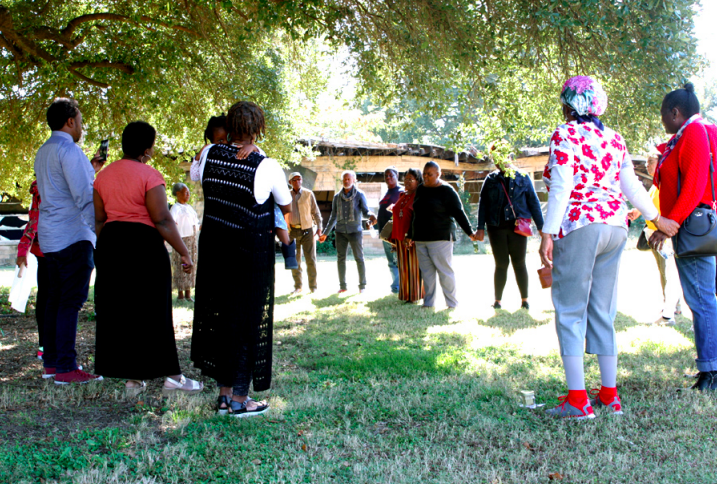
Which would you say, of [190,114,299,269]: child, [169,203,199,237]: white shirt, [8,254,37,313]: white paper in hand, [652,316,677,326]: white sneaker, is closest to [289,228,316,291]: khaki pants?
[169,203,199,237]: white shirt

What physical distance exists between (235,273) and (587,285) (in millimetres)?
2195

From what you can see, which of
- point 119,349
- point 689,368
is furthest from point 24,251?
point 689,368

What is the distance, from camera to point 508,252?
799 centimetres

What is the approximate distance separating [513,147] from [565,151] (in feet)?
11.7

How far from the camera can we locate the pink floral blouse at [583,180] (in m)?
3.61

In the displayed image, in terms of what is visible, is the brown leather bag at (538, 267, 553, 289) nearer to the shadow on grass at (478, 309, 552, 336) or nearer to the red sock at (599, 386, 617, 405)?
the red sock at (599, 386, 617, 405)

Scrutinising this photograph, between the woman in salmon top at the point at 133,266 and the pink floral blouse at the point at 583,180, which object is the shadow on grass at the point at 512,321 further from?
the woman in salmon top at the point at 133,266

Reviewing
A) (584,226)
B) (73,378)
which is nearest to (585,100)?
(584,226)

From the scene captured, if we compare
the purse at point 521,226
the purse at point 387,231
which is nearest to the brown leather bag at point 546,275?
the purse at point 521,226

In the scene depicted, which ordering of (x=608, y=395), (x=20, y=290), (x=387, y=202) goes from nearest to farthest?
(x=608, y=395), (x=20, y=290), (x=387, y=202)

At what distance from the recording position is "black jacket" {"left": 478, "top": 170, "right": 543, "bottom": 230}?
25.6 ft

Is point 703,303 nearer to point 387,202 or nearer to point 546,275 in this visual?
point 546,275

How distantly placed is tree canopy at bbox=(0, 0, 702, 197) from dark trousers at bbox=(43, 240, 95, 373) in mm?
3061

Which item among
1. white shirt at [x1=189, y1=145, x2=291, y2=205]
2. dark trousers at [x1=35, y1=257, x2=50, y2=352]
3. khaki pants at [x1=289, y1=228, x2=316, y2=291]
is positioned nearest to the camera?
white shirt at [x1=189, y1=145, x2=291, y2=205]
